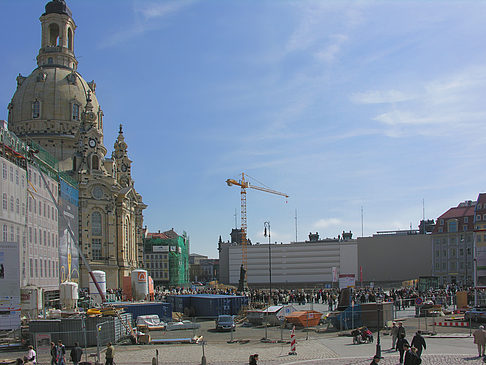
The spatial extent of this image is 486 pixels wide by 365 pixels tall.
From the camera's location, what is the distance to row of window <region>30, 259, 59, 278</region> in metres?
51.2

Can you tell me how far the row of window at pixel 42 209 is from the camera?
1989 inches

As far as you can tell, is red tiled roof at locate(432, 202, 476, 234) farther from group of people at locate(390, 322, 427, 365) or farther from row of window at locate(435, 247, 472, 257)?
group of people at locate(390, 322, 427, 365)

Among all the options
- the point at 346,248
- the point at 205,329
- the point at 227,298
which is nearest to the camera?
the point at 205,329

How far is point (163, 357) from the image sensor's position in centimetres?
2741

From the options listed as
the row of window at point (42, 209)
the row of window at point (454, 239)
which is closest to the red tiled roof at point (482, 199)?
the row of window at point (454, 239)

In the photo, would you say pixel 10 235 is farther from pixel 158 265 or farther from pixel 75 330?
pixel 158 265

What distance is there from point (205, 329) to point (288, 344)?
9939 mm

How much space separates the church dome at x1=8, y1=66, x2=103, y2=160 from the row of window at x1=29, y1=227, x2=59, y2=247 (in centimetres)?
3428

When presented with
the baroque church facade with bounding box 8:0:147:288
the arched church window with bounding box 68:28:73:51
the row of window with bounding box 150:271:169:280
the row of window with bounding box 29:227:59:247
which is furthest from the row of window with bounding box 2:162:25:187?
the row of window with bounding box 150:271:169:280

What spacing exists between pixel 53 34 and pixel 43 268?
194 feet

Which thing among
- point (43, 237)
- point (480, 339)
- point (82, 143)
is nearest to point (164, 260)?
Result: point (82, 143)

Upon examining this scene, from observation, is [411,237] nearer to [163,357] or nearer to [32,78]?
[32,78]

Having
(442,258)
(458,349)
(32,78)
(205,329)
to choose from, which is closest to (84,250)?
(32,78)

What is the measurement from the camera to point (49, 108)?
91.8m
